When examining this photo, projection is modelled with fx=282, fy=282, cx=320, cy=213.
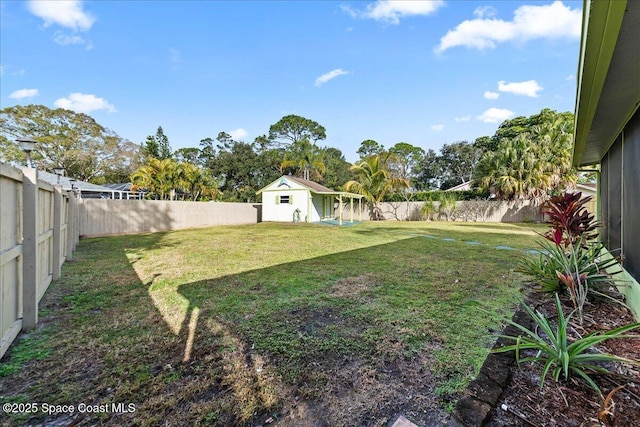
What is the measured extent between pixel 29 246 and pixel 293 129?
115ft

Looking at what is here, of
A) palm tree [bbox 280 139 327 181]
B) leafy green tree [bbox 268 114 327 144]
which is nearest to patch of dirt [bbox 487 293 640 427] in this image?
palm tree [bbox 280 139 327 181]

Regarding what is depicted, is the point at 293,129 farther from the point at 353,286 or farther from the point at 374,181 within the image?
the point at 353,286

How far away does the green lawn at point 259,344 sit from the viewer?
173cm

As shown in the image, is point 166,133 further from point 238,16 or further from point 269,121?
point 238,16

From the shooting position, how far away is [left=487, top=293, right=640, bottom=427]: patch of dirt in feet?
4.96

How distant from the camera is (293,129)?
35750 millimetres

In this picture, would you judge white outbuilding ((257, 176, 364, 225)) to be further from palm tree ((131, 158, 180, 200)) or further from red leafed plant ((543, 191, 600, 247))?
red leafed plant ((543, 191, 600, 247))

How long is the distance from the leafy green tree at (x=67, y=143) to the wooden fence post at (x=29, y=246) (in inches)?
1077

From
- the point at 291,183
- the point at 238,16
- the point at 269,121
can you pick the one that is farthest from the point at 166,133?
the point at 238,16

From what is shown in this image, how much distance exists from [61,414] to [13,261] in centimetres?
156

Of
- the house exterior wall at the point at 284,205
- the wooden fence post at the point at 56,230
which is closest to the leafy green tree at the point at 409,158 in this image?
the house exterior wall at the point at 284,205

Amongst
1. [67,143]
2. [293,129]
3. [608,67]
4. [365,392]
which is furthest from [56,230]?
[293,129]

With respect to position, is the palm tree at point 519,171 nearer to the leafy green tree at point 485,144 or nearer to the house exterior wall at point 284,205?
the house exterior wall at point 284,205

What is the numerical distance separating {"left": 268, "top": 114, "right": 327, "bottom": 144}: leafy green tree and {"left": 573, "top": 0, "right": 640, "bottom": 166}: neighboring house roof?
1320 inches
